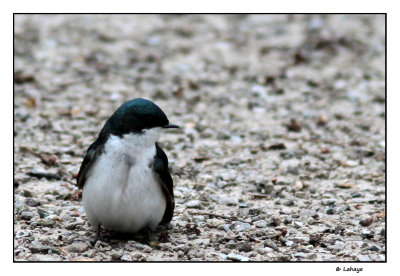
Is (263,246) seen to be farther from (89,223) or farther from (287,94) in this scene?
(287,94)

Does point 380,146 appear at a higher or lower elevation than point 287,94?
lower

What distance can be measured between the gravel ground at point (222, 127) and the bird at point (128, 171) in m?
0.39

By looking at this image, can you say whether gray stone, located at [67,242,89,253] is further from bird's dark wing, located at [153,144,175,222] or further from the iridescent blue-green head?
the iridescent blue-green head

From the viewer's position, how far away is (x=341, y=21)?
17.1m

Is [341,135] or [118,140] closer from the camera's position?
[118,140]

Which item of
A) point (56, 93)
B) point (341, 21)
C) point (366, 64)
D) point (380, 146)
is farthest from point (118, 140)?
point (341, 21)

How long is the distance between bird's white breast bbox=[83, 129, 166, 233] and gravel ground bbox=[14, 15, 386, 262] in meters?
0.37

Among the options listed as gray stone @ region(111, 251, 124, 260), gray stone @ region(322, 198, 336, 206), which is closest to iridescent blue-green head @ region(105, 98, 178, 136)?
gray stone @ region(111, 251, 124, 260)

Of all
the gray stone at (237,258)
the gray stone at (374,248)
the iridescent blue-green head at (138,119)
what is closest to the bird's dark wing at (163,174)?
the iridescent blue-green head at (138,119)

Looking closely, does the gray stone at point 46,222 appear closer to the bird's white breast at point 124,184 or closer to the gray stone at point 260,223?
the bird's white breast at point 124,184

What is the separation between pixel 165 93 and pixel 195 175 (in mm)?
3896

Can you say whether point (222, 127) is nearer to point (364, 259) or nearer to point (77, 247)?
point (364, 259)

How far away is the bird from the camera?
269 inches

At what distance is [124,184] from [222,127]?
5.16 m
